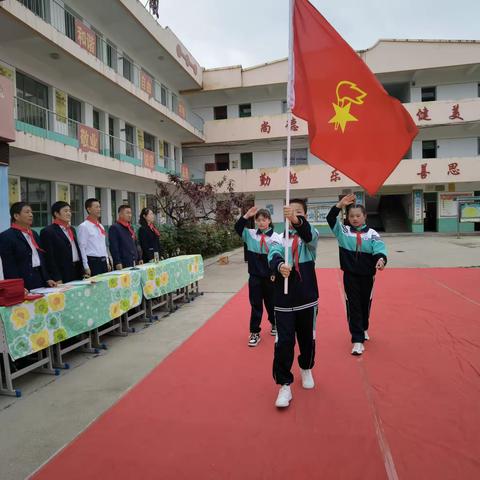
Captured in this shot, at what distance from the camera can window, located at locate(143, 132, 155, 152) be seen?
63.1 ft

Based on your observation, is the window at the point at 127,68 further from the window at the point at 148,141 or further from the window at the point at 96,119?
the window at the point at 96,119

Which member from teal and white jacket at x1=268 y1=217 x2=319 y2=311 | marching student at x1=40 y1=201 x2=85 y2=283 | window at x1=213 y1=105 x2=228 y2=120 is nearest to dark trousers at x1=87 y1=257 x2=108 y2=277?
marching student at x1=40 y1=201 x2=85 y2=283

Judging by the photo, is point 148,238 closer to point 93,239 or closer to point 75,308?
point 93,239

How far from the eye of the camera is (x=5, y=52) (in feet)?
34.9

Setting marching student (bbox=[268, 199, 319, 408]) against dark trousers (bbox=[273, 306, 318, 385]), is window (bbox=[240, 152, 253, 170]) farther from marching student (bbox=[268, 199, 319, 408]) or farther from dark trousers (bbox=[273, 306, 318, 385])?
dark trousers (bbox=[273, 306, 318, 385])

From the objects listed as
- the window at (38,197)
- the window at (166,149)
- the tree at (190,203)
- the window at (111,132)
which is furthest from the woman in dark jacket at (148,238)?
the window at (166,149)

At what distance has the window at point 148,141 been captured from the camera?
63.1 ft

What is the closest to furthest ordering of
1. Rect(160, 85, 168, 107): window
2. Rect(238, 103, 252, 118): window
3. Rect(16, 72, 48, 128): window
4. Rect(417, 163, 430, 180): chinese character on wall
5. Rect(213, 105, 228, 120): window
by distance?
1. Rect(16, 72, 48, 128): window
2. Rect(160, 85, 168, 107): window
3. Rect(417, 163, 430, 180): chinese character on wall
4. Rect(238, 103, 252, 118): window
5. Rect(213, 105, 228, 120): window

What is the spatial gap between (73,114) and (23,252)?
35.7 feet

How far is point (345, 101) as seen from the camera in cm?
326

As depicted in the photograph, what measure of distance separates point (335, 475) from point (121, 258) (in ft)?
14.3

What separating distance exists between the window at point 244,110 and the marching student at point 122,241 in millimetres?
20783

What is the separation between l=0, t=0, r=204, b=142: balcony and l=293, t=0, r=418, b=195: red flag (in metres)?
8.99

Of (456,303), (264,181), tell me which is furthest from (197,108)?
(456,303)
